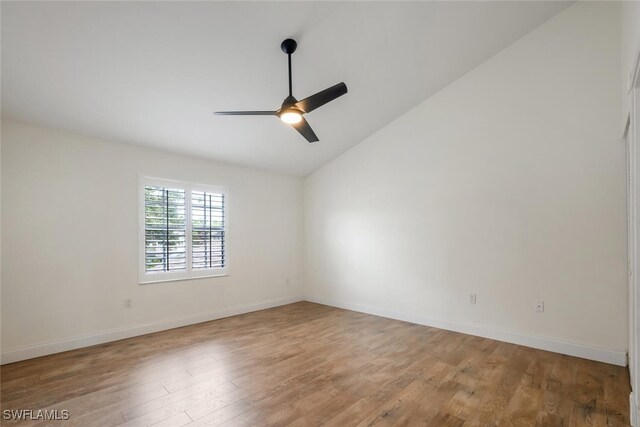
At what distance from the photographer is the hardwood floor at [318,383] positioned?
2.22 metres

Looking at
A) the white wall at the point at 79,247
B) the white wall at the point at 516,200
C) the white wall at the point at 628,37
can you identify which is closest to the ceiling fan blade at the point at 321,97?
the white wall at the point at 628,37

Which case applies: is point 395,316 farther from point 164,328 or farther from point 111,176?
point 111,176

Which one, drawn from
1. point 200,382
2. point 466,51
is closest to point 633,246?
point 466,51

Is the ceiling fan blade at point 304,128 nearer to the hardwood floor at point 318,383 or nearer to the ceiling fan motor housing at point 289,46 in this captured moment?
the ceiling fan motor housing at point 289,46

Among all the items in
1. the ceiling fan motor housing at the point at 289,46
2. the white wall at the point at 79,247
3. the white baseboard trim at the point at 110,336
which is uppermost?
the ceiling fan motor housing at the point at 289,46

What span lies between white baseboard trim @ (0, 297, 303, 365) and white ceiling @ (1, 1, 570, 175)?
8.03ft

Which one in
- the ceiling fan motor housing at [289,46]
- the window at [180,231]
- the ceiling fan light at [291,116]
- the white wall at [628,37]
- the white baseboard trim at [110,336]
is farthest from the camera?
the window at [180,231]

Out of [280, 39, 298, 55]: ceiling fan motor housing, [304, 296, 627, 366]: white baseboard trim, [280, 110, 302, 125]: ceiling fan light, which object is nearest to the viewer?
[280, 110, 302, 125]: ceiling fan light

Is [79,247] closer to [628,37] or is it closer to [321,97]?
[321,97]

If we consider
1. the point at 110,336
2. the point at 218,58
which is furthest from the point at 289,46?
the point at 110,336

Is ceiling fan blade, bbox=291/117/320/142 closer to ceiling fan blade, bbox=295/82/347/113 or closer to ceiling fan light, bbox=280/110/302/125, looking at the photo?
ceiling fan light, bbox=280/110/302/125

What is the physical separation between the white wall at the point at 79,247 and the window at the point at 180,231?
126 mm

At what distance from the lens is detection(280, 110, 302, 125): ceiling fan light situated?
8.95 feet

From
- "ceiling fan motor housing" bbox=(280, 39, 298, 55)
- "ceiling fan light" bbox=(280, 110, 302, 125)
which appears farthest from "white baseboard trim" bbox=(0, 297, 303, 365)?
"ceiling fan motor housing" bbox=(280, 39, 298, 55)
